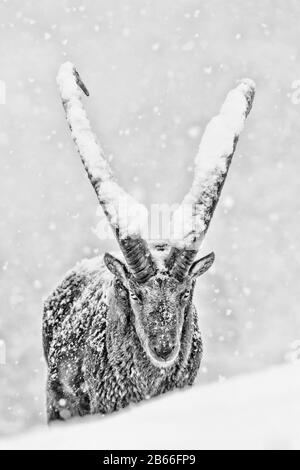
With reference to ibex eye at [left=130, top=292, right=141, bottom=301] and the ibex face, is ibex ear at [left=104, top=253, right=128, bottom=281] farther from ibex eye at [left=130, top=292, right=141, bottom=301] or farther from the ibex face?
ibex eye at [left=130, top=292, right=141, bottom=301]

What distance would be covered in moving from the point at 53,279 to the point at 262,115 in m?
30.9

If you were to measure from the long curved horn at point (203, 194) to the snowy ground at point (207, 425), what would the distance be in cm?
249

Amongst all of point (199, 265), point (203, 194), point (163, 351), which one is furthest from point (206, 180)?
point (163, 351)

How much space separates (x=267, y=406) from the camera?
2.91 meters

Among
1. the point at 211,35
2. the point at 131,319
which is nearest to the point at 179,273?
the point at 131,319

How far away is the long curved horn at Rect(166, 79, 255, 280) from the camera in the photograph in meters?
5.71

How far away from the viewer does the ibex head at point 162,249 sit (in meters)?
5.46

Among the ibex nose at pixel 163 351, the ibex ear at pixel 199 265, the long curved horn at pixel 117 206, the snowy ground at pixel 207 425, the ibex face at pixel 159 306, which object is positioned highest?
the long curved horn at pixel 117 206

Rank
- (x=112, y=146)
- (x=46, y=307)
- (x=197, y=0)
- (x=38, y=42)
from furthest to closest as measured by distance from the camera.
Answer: (x=197, y=0)
(x=38, y=42)
(x=112, y=146)
(x=46, y=307)

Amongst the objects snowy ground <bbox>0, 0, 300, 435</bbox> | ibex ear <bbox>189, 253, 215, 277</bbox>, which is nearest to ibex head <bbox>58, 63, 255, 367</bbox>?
ibex ear <bbox>189, 253, 215, 277</bbox>

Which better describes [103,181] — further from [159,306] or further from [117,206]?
[159,306]

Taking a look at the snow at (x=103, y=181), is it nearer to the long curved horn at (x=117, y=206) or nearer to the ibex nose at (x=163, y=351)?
the long curved horn at (x=117, y=206)

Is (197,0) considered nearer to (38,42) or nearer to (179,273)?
(38,42)

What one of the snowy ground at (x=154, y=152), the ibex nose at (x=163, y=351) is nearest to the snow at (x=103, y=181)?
the ibex nose at (x=163, y=351)
